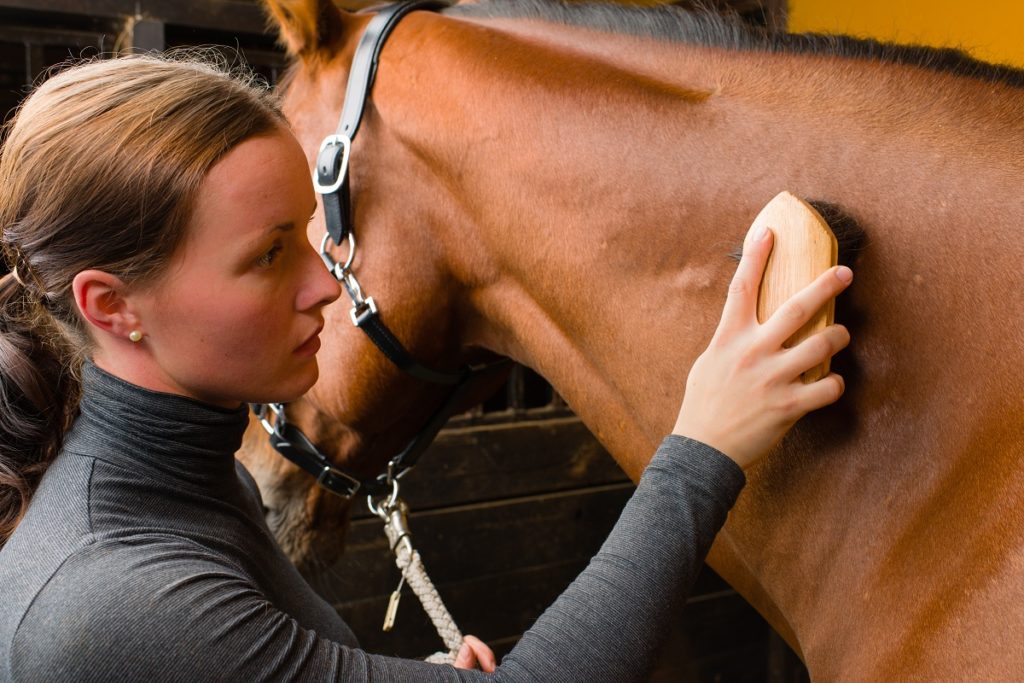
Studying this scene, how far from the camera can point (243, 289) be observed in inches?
29.5

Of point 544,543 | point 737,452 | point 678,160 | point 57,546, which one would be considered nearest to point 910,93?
point 678,160

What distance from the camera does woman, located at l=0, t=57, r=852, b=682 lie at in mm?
647

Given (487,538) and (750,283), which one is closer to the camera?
(750,283)

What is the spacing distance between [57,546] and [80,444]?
137 millimetres

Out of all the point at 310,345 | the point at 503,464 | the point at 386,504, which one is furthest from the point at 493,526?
the point at 310,345

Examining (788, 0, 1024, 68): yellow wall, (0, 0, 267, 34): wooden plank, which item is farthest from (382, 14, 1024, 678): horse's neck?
(0, 0, 267, 34): wooden plank

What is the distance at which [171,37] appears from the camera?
232 cm

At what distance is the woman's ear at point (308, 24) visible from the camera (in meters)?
1.17

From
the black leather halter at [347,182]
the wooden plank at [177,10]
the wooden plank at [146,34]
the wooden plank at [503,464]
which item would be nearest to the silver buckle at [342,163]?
the black leather halter at [347,182]

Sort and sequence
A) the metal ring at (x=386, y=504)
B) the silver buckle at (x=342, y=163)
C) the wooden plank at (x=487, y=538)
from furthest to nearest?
the wooden plank at (x=487, y=538), the metal ring at (x=386, y=504), the silver buckle at (x=342, y=163)

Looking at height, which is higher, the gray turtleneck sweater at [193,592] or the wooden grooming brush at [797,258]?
the wooden grooming brush at [797,258]

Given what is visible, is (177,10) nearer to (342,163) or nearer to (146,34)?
(146,34)

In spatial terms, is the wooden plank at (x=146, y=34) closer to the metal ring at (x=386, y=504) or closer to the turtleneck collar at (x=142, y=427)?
the metal ring at (x=386, y=504)

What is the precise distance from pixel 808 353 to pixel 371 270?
0.66 metres
